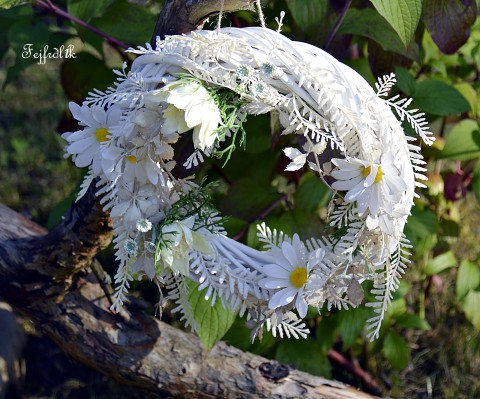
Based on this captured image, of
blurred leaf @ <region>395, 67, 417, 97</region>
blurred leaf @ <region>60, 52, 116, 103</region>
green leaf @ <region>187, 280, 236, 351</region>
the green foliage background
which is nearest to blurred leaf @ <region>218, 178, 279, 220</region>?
the green foliage background

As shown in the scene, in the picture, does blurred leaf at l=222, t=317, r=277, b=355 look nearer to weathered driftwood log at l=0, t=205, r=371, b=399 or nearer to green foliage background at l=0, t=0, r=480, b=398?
green foliage background at l=0, t=0, r=480, b=398

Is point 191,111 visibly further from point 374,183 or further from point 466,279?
point 466,279

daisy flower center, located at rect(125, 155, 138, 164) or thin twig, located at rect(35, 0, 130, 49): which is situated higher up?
thin twig, located at rect(35, 0, 130, 49)

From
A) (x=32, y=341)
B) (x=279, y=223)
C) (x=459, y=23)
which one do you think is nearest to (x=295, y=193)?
(x=279, y=223)

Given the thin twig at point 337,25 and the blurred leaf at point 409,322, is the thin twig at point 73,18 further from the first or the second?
the blurred leaf at point 409,322

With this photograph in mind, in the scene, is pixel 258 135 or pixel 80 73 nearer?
pixel 258 135

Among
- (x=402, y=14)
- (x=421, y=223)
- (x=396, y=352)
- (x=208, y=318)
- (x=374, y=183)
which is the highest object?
(x=402, y=14)

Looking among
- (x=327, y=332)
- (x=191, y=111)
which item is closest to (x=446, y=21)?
(x=191, y=111)
